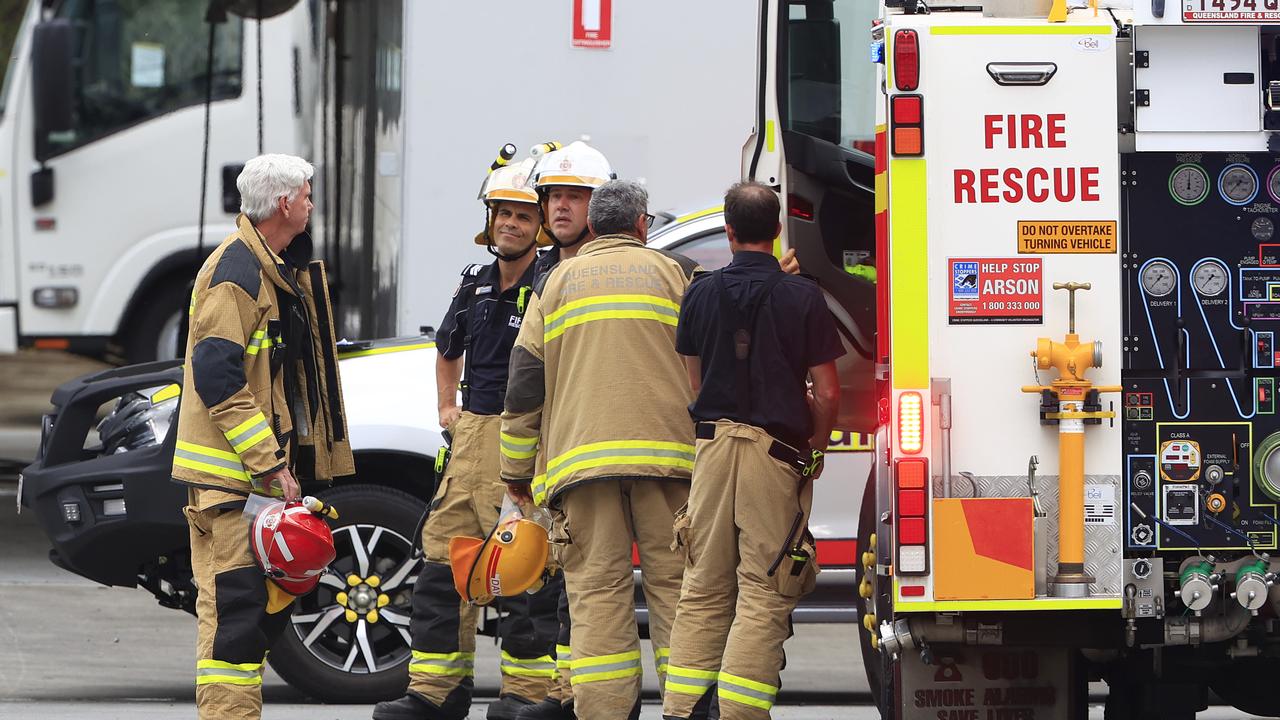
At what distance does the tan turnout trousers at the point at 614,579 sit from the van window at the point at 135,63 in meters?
8.03

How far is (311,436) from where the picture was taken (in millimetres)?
6121

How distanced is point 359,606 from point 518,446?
1418 mm

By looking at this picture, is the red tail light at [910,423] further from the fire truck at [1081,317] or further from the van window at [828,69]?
the van window at [828,69]

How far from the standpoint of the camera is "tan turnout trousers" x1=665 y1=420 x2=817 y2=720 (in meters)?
5.55

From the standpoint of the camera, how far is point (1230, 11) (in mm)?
4762

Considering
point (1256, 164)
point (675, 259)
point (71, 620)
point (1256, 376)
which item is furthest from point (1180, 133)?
point (71, 620)

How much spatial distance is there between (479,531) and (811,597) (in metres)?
1.40

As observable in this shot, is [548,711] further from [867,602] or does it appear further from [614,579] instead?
[867,602]

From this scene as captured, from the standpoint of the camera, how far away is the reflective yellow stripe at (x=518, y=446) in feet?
19.7

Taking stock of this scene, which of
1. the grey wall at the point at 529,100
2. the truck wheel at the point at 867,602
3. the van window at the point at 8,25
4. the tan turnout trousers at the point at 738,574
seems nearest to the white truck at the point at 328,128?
the grey wall at the point at 529,100

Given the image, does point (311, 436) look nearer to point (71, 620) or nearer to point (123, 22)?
point (71, 620)

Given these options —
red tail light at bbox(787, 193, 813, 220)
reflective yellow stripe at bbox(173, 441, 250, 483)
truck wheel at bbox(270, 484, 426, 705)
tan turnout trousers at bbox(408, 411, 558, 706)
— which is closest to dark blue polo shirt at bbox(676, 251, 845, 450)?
red tail light at bbox(787, 193, 813, 220)

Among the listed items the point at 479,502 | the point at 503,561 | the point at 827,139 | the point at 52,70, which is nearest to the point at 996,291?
the point at 827,139

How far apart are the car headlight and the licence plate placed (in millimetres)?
3857
